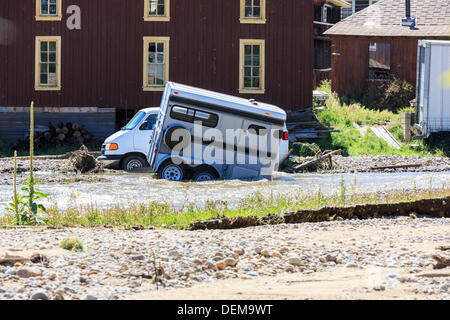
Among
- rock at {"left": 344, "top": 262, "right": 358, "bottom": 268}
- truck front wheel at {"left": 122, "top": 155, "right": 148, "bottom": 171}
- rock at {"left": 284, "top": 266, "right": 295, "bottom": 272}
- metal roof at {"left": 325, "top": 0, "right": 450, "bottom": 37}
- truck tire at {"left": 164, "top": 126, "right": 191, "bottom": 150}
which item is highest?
metal roof at {"left": 325, "top": 0, "right": 450, "bottom": 37}

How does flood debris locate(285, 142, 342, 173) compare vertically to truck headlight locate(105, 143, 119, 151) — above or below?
below

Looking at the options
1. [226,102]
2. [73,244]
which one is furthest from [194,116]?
[73,244]

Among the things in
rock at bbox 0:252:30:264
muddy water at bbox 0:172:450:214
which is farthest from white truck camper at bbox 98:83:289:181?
rock at bbox 0:252:30:264

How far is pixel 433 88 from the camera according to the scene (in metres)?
26.2

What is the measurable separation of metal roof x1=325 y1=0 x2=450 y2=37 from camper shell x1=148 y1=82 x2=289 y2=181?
18.2 metres

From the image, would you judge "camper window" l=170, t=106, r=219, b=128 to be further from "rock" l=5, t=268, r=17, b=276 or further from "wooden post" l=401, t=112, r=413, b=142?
"rock" l=5, t=268, r=17, b=276

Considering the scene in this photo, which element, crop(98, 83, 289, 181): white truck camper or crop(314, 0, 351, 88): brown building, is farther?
crop(314, 0, 351, 88): brown building

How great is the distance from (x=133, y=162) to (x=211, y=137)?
3.09m

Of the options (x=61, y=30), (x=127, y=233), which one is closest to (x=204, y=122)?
(x=127, y=233)

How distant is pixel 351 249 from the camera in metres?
11.2

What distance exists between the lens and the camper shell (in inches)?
784

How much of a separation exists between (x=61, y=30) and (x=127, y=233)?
1947cm

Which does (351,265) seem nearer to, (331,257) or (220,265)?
(331,257)

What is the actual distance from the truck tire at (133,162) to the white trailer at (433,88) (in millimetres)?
9822
